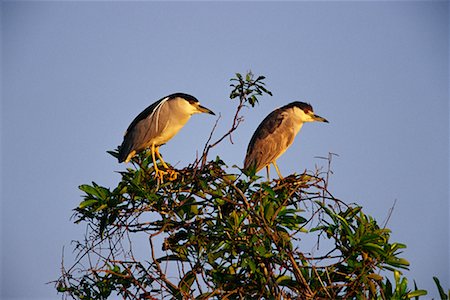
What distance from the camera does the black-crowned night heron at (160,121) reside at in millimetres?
4344

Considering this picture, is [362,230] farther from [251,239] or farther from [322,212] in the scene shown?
[251,239]

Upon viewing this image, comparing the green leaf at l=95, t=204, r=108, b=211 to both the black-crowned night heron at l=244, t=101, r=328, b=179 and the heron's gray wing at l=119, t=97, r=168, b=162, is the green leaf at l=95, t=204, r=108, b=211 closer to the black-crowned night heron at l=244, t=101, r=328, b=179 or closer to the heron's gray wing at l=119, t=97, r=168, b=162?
the heron's gray wing at l=119, t=97, r=168, b=162

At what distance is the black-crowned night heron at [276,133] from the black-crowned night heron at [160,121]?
22.5 inches

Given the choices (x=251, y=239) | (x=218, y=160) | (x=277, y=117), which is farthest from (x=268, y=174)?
(x=251, y=239)

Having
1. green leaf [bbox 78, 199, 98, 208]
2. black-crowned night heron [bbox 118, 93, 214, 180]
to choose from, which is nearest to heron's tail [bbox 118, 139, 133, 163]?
black-crowned night heron [bbox 118, 93, 214, 180]

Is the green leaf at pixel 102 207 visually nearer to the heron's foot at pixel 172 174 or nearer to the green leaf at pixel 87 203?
the green leaf at pixel 87 203

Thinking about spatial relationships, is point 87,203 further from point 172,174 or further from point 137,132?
point 137,132

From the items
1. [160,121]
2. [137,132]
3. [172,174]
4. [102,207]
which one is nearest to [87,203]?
A: [102,207]

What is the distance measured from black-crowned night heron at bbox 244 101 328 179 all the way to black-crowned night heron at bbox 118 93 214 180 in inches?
22.5

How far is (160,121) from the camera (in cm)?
449

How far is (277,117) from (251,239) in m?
2.71

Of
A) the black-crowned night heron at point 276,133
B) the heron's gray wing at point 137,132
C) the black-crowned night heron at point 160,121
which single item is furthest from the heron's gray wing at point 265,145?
the heron's gray wing at point 137,132

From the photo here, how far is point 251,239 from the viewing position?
102 inches

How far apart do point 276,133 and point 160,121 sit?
113 centimetres
